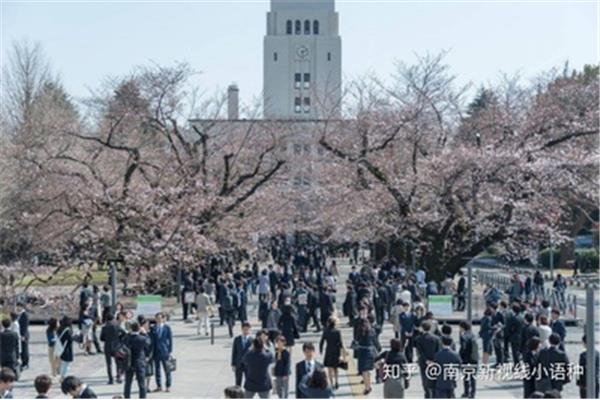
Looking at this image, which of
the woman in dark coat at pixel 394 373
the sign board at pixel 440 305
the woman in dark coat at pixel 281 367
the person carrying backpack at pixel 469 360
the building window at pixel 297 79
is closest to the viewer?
the woman in dark coat at pixel 394 373

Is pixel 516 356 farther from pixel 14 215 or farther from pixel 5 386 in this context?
pixel 14 215

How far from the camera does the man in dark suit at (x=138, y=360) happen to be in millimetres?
14805

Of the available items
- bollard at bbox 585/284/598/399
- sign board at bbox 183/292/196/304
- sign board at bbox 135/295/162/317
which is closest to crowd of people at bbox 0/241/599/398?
sign board at bbox 135/295/162/317

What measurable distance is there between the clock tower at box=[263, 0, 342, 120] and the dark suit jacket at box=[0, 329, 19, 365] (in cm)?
8329

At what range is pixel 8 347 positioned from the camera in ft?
51.9

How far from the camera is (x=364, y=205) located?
3334cm

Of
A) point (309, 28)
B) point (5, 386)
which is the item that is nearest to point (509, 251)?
point (5, 386)

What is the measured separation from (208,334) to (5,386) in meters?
13.4

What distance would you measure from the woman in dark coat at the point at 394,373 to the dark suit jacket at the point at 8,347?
19.0 ft

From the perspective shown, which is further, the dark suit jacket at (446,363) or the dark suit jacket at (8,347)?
the dark suit jacket at (8,347)

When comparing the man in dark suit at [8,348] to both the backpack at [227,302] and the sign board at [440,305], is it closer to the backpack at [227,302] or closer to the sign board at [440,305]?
the backpack at [227,302]

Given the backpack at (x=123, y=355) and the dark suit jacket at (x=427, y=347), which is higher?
the dark suit jacket at (x=427, y=347)

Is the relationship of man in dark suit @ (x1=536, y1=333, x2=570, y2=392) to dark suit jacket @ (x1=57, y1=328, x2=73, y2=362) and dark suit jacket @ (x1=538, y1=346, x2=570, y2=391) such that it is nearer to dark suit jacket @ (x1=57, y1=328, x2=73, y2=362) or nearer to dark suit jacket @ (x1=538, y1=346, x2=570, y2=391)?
dark suit jacket @ (x1=538, y1=346, x2=570, y2=391)

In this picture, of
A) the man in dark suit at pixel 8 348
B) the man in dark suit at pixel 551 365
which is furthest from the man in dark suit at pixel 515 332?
the man in dark suit at pixel 8 348
